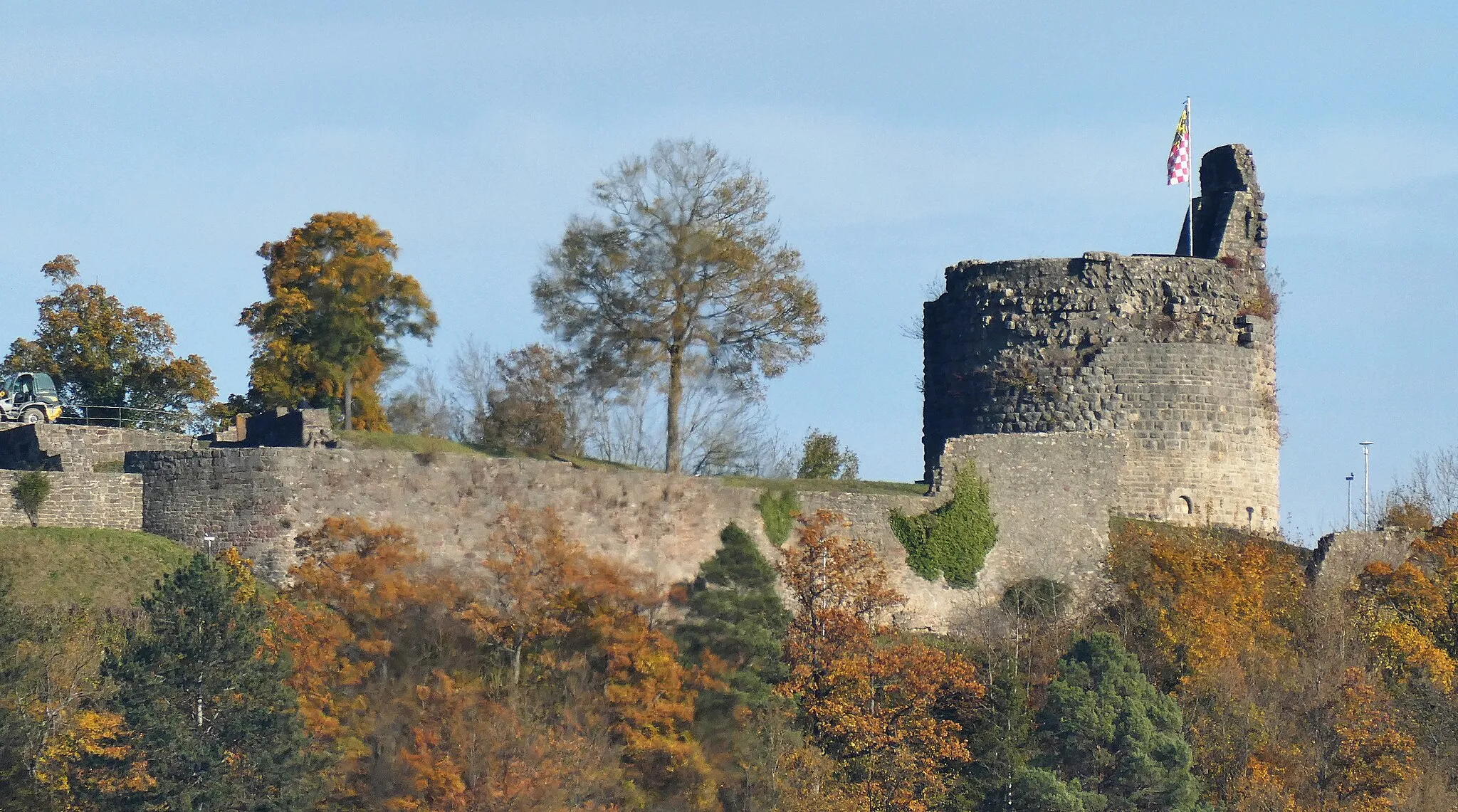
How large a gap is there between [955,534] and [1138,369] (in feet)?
17.9

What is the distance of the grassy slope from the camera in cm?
4750

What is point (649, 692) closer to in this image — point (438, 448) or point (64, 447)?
point (438, 448)

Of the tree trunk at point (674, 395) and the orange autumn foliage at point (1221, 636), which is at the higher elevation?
the tree trunk at point (674, 395)

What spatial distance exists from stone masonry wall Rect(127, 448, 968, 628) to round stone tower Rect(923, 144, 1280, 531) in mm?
7195

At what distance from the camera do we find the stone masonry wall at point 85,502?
4334 cm

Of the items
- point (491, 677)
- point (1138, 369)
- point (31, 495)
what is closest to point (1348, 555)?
point (1138, 369)

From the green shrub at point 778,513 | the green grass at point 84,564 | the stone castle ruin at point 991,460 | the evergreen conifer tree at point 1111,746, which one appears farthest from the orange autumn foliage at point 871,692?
the green grass at point 84,564

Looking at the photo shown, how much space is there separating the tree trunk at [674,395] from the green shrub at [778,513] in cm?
454

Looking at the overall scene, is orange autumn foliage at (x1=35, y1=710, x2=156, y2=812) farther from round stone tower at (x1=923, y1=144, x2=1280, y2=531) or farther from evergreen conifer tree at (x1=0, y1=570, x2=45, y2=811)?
round stone tower at (x1=923, y1=144, x2=1280, y2=531)

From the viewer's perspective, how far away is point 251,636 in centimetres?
3906

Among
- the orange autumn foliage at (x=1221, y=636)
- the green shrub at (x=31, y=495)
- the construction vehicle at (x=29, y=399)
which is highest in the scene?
the construction vehicle at (x=29, y=399)

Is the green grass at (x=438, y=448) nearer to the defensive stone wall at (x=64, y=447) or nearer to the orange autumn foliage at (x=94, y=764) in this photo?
the defensive stone wall at (x=64, y=447)

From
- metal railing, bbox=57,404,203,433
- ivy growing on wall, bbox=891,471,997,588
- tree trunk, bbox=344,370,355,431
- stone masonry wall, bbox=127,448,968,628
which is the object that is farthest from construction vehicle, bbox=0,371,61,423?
ivy growing on wall, bbox=891,471,997,588

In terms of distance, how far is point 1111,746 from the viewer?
43.2 m
